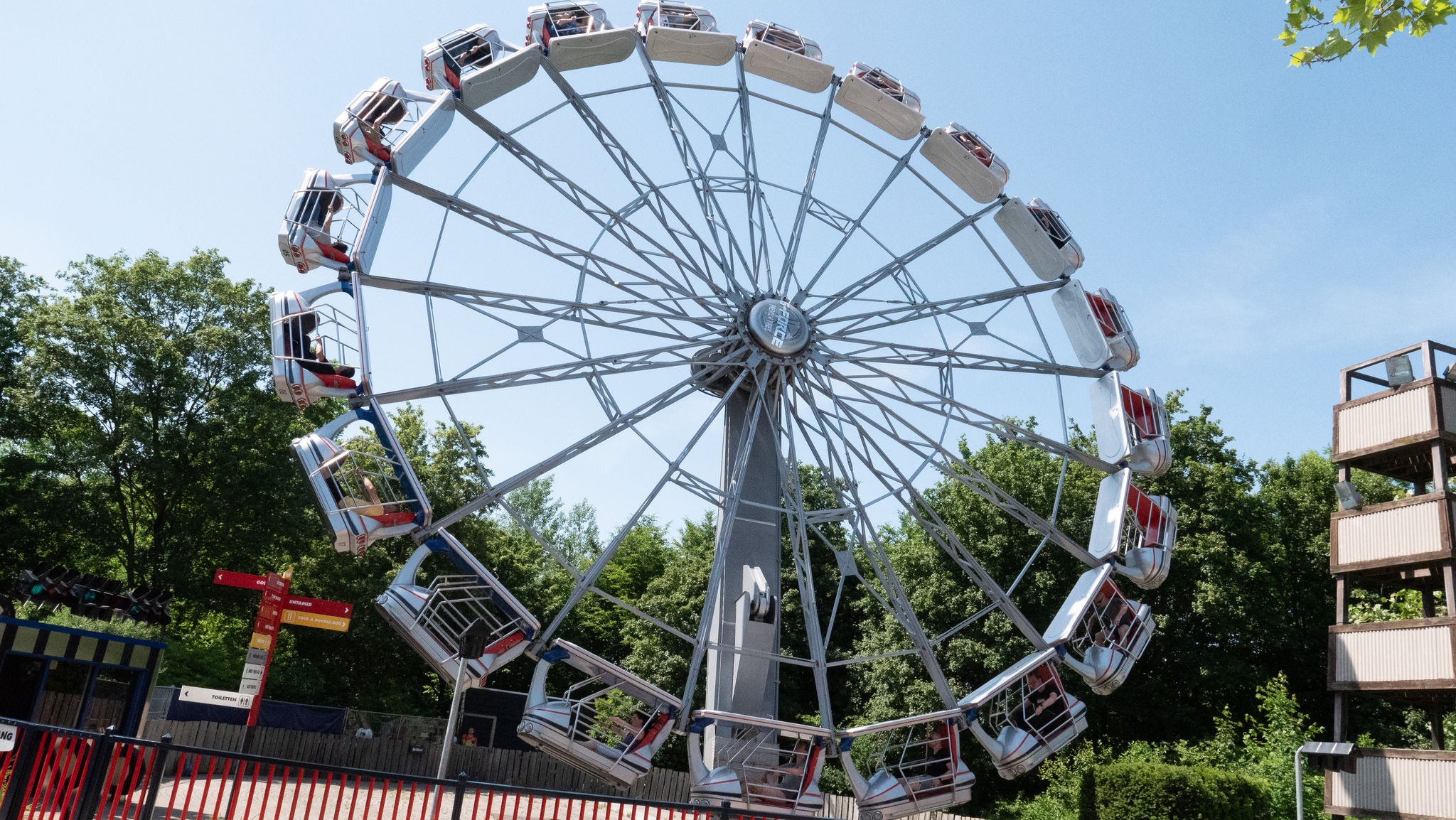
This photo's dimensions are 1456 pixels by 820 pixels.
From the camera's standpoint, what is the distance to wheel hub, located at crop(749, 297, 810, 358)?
703 inches

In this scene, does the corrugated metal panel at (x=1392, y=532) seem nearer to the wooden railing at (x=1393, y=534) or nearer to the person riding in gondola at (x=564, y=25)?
the wooden railing at (x=1393, y=534)

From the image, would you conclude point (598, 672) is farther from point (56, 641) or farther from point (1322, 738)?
point (1322, 738)

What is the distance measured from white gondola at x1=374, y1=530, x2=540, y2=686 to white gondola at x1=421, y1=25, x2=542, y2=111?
7.10 m

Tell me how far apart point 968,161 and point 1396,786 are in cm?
1426

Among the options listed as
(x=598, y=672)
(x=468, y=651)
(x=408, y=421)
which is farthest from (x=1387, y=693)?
(x=408, y=421)

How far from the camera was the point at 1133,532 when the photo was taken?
18.2 metres

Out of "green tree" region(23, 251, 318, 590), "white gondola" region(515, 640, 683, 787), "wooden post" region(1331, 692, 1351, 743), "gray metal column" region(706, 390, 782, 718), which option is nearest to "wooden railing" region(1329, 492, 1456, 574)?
"wooden post" region(1331, 692, 1351, 743)

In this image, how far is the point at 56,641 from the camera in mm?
17547

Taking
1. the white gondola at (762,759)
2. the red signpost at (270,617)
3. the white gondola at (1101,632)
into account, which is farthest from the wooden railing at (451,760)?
the white gondola at (762,759)

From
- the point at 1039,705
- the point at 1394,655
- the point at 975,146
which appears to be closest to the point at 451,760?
the point at 1039,705

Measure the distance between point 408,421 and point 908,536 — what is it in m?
19.2

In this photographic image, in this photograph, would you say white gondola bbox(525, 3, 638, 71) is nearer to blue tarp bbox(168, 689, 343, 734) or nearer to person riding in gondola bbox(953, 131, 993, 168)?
person riding in gondola bbox(953, 131, 993, 168)

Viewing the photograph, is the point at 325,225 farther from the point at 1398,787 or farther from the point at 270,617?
the point at 1398,787

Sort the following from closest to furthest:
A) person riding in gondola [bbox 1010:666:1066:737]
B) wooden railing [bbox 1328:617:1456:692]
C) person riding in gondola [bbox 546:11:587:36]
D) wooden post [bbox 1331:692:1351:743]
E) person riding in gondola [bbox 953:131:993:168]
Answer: person riding in gondola [bbox 1010:666:1066:737]
person riding in gondola [bbox 546:11:587:36]
person riding in gondola [bbox 953:131:993:168]
wooden railing [bbox 1328:617:1456:692]
wooden post [bbox 1331:692:1351:743]
